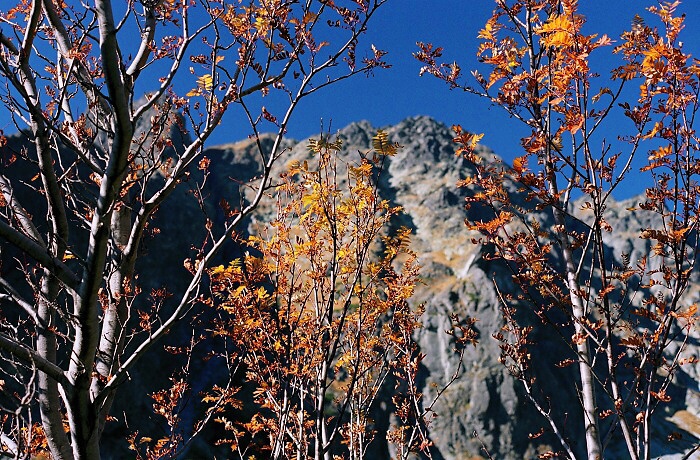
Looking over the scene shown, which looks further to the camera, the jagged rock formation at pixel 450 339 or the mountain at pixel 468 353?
the mountain at pixel 468 353

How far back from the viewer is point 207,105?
356 centimetres

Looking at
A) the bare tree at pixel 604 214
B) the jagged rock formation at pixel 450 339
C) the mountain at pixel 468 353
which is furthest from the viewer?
the mountain at pixel 468 353

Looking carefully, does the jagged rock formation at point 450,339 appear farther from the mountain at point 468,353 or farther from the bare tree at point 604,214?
the bare tree at point 604,214

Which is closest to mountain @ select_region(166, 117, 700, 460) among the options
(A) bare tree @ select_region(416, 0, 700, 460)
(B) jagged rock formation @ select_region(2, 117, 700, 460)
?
Answer: (B) jagged rock formation @ select_region(2, 117, 700, 460)

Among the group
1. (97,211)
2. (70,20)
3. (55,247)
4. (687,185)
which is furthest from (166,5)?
(687,185)

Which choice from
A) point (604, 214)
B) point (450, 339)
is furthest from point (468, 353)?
point (604, 214)

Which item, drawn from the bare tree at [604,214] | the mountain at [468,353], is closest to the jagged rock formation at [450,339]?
the mountain at [468,353]

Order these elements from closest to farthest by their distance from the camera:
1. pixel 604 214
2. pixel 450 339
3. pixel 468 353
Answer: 1. pixel 604 214
2. pixel 450 339
3. pixel 468 353

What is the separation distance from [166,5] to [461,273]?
5992 cm

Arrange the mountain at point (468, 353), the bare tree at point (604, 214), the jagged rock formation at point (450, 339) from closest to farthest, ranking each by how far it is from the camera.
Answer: the bare tree at point (604, 214), the jagged rock formation at point (450, 339), the mountain at point (468, 353)

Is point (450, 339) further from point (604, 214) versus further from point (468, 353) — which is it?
point (604, 214)

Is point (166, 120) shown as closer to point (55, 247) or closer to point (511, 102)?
point (55, 247)

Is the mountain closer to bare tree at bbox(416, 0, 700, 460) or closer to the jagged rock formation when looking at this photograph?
the jagged rock formation

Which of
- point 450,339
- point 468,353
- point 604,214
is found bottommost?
point 604,214
